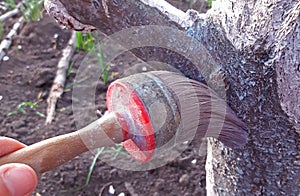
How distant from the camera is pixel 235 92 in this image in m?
0.85

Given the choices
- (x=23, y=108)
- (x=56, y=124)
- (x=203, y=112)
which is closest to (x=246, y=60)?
(x=203, y=112)

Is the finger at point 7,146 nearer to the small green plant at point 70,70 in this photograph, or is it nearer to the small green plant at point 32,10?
the small green plant at point 70,70

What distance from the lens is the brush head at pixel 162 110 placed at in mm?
767

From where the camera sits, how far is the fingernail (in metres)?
0.75

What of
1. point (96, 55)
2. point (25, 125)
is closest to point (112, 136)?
point (25, 125)

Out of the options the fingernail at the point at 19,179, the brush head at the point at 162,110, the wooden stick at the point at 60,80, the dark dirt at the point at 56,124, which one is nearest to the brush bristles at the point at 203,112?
the brush head at the point at 162,110

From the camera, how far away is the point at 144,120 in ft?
2.50

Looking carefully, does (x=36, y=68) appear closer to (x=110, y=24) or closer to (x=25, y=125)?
(x=25, y=125)

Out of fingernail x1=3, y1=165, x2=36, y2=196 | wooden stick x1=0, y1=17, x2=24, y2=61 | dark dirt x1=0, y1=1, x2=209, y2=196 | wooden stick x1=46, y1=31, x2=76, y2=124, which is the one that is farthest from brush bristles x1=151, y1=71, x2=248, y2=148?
wooden stick x1=0, y1=17, x2=24, y2=61

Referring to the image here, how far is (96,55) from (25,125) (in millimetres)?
415

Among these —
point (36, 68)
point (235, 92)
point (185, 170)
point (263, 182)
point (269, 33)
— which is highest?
point (269, 33)

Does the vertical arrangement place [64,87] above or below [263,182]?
below

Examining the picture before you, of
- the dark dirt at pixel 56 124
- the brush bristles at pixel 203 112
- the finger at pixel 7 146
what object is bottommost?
the dark dirt at pixel 56 124

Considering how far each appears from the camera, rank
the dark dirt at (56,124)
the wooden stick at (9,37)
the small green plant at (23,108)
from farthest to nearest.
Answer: the wooden stick at (9,37) → the small green plant at (23,108) → the dark dirt at (56,124)
